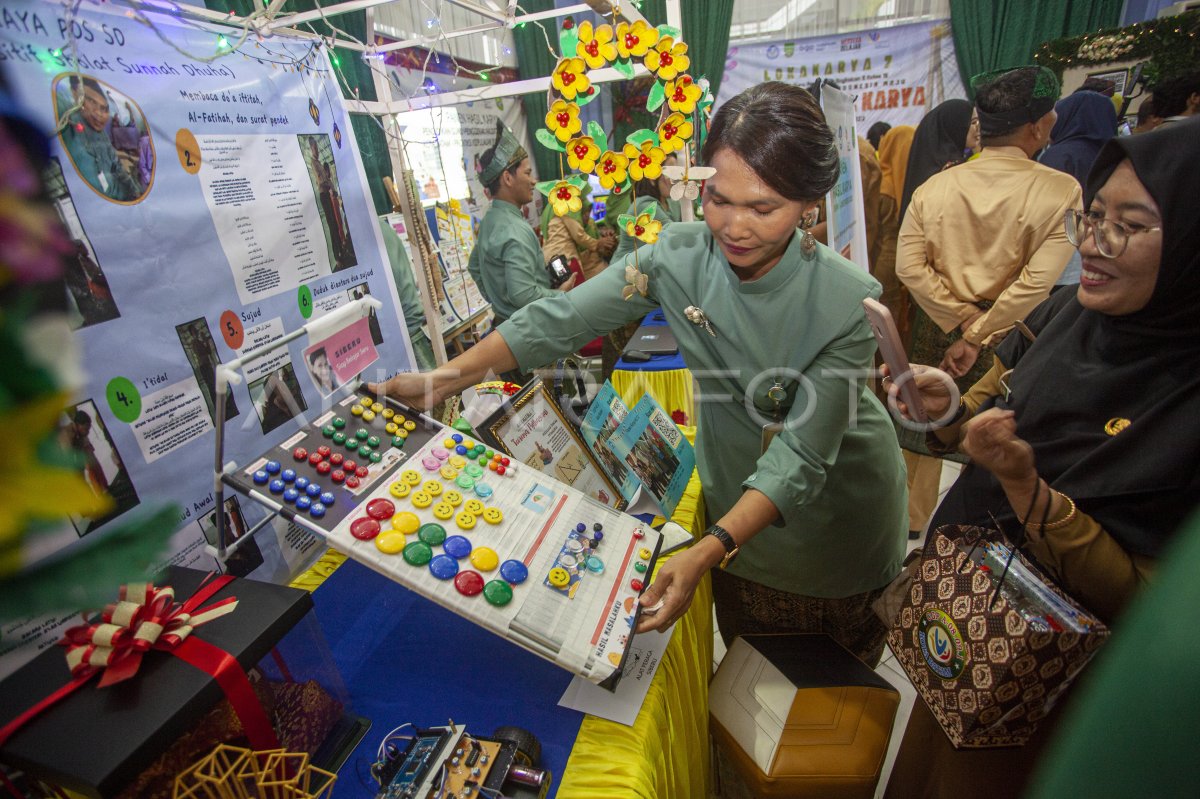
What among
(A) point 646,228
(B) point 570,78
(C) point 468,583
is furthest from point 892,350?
(B) point 570,78

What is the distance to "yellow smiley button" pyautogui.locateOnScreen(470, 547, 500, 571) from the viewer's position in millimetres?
899

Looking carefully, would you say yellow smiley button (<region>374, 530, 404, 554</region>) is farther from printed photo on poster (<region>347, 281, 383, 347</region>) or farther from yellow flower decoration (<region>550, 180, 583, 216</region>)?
yellow flower decoration (<region>550, 180, 583, 216</region>)

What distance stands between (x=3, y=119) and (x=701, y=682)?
142 cm

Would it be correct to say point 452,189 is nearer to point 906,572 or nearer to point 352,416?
point 352,416

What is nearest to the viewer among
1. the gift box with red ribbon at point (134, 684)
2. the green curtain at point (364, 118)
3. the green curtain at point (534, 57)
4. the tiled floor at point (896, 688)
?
the gift box with red ribbon at point (134, 684)

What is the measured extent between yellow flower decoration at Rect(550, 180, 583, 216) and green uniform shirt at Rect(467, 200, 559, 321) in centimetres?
138

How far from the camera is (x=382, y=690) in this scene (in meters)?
1.00

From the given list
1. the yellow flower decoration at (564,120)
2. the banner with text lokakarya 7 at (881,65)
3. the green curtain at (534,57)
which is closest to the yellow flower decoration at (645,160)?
the yellow flower decoration at (564,120)

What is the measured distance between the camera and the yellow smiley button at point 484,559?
2.95 ft

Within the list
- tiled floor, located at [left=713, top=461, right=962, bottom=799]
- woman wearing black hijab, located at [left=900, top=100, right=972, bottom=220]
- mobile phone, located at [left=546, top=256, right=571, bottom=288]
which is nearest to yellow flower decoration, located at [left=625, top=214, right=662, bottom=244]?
tiled floor, located at [left=713, top=461, right=962, bottom=799]

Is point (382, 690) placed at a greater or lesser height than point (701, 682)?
greater

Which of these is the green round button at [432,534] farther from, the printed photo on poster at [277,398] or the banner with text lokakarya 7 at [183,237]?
the printed photo on poster at [277,398]

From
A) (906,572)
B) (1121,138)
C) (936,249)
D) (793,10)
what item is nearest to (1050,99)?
(936,249)

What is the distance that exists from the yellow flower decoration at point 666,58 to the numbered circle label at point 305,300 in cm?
92
